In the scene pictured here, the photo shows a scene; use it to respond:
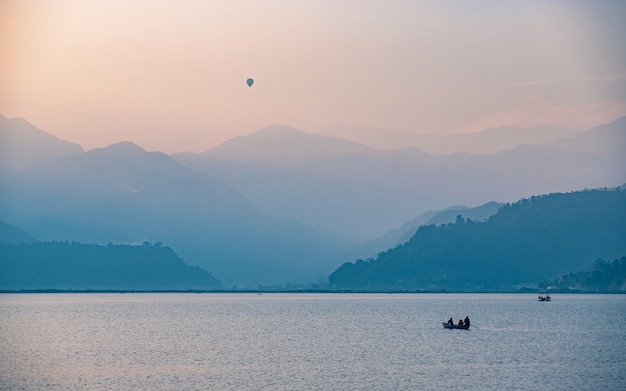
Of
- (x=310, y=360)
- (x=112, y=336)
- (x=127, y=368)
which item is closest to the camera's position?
(x=127, y=368)

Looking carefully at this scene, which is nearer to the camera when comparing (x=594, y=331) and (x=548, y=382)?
(x=548, y=382)

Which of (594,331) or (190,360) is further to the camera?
(594,331)

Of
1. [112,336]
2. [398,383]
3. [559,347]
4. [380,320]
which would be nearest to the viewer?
[398,383]

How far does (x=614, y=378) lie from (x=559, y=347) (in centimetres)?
3316

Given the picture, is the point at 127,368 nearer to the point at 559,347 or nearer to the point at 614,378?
the point at 614,378

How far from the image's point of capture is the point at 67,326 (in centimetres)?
17900

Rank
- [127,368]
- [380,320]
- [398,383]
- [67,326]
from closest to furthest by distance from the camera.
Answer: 1. [398,383]
2. [127,368]
3. [67,326]
4. [380,320]

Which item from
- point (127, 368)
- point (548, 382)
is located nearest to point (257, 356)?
point (127, 368)

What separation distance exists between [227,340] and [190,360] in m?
29.2

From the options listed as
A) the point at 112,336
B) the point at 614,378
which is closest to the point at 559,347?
the point at 614,378

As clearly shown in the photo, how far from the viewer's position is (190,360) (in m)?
109

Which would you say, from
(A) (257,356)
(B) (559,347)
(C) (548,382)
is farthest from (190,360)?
(B) (559,347)

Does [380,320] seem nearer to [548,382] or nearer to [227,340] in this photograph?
[227,340]

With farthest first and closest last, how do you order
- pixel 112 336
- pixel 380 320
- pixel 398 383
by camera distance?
pixel 380 320 < pixel 112 336 < pixel 398 383
